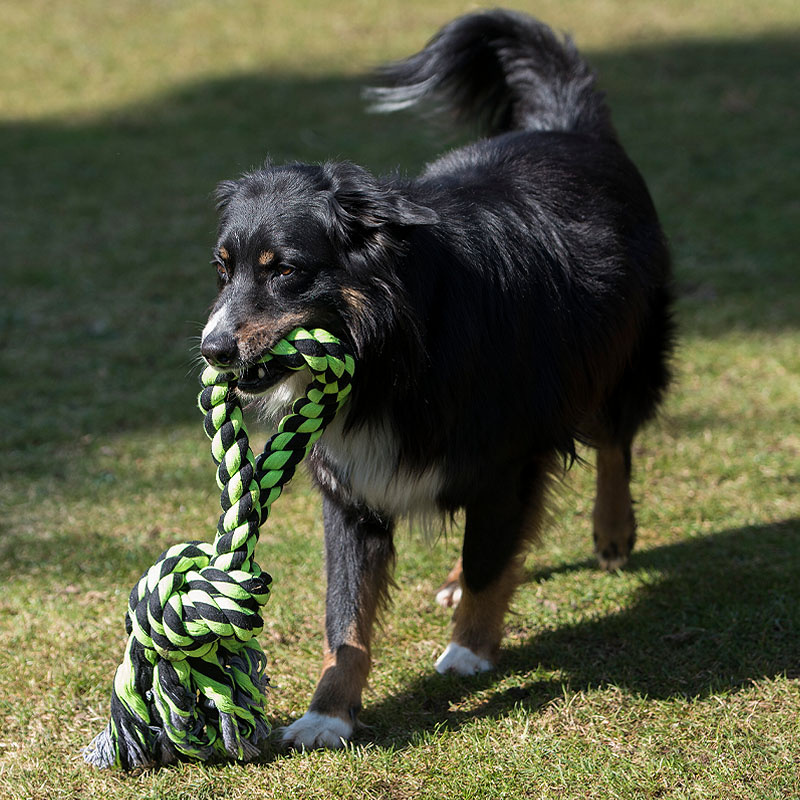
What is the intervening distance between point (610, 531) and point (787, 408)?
6.72 ft

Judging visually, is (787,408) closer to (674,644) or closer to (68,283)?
(674,644)

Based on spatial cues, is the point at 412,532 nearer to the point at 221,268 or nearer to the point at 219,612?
the point at 219,612

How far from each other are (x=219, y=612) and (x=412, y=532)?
1.00m

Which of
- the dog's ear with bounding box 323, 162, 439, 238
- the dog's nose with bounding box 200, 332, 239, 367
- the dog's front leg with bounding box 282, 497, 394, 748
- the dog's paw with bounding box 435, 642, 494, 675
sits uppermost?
the dog's ear with bounding box 323, 162, 439, 238

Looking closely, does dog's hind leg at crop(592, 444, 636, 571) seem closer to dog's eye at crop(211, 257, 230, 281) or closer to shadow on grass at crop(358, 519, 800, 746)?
shadow on grass at crop(358, 519, 800, 746)

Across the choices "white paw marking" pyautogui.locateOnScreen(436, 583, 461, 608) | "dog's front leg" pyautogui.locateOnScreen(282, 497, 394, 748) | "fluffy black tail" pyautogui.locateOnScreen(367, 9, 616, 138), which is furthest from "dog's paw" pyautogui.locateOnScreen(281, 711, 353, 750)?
"fluffy black tail" pyautogui.locateOnScreen(367, 9, 616, 138)

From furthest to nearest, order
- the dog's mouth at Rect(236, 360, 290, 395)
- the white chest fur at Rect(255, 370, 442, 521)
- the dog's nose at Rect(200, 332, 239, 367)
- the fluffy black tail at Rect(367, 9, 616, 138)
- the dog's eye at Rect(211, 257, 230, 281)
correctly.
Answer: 1. the fluffy black tail at Rect(367, 9, 616, 138)
2. the white chest fur at Rect(255, 370, 442, 521)
3. the dog's eye at Rect(211, 257, 230, 281)
4. the dog's mouth at Rect(236, 360, 290, 395)
5. the dog's nose at Rect(200, 332, 239, 367)

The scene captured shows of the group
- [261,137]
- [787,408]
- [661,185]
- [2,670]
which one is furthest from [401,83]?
[261,137]

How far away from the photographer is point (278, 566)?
4547mm

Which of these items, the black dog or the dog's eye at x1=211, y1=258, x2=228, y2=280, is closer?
the black dog

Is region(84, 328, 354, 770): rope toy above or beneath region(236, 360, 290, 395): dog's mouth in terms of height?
beneath

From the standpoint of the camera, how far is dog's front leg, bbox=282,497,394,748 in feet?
10.9

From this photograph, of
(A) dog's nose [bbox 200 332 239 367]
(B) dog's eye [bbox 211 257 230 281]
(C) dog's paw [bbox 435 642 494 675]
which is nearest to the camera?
(A) dog's nose [bbox 200 332 239 367]

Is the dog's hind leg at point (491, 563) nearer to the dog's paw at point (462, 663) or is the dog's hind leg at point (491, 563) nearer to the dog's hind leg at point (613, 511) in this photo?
the dog's paw at point (462, 663)
